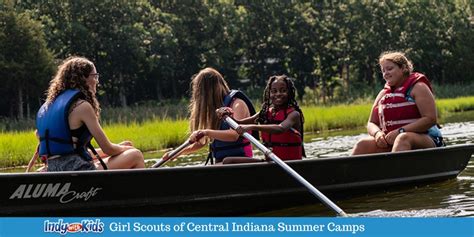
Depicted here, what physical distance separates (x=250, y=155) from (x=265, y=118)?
0.41 metres

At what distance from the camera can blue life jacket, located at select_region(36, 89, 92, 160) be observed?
658 centimetres

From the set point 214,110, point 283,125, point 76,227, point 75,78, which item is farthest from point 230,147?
point 76,227

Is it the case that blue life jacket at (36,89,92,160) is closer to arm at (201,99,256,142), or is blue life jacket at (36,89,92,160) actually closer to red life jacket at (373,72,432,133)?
arm at (201,99,256,142)

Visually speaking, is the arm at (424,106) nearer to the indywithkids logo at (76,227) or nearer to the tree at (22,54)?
the indywithkids logo at (76,227)

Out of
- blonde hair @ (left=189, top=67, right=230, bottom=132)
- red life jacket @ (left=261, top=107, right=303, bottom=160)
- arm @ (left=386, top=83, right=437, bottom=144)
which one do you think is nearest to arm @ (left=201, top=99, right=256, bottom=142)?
blonde hair @ (left=189, top=67, right=230, bottom=132)

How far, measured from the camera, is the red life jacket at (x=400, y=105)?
8.39 metres

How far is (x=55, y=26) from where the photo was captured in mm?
42531

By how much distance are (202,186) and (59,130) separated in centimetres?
128

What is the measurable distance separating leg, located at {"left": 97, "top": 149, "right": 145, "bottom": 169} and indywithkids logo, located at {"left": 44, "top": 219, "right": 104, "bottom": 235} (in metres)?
1.15

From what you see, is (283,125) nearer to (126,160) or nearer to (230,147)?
(230,147)

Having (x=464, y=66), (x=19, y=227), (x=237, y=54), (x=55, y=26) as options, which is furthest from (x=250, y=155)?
(x=464, y=66)

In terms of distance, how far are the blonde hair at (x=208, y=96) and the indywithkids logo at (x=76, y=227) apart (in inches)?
72.7

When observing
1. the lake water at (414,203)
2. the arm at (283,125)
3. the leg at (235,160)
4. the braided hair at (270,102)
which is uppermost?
the braided hair at (270,102)

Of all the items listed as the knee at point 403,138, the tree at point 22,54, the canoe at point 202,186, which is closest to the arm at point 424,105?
the knee at point 403,138
